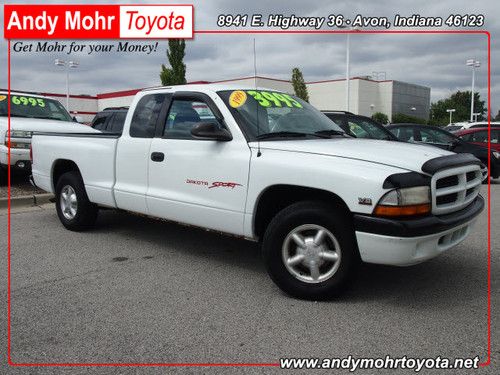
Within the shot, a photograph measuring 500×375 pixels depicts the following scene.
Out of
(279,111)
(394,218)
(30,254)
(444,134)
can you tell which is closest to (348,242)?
(394,218)

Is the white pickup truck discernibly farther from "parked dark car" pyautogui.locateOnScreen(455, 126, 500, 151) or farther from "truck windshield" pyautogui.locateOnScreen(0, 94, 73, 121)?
"parked dark car" pyautogui.locateOnScreen(455, 126, 500, 151)

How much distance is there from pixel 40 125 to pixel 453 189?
781 cm

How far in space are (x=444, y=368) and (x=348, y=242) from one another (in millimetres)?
1119

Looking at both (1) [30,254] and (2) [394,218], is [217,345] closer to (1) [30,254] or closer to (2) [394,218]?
(2) [394,218]

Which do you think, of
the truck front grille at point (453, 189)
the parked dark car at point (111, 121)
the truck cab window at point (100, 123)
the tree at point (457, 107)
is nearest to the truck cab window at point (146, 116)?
the truck front grille at point (453, 189)

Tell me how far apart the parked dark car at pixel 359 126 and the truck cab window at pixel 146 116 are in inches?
189

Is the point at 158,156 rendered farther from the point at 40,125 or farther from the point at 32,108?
the point at 32,108

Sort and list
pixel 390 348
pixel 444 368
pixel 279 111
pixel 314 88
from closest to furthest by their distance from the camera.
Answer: pixel 444 368, pixel 390 348, pixel 279 111, pixel 314 88

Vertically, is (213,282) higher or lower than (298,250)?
lower

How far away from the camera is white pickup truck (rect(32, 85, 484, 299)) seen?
143 inches

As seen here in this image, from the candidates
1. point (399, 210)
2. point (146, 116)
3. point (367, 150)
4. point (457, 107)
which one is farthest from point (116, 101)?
point (457, 107)

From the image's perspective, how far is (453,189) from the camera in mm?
3896

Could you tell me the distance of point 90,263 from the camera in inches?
199

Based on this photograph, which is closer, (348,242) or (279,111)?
(348,242)
